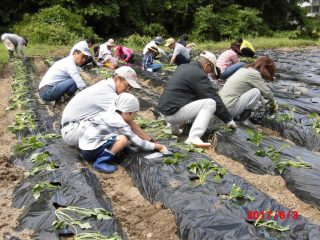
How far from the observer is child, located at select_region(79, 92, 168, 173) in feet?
15.0

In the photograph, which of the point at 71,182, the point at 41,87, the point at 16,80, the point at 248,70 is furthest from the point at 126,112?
the point at 16,80

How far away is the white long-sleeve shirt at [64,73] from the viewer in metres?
7.29

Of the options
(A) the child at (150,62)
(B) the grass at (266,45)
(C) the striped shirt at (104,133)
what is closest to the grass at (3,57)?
(A) the child at (150,62)

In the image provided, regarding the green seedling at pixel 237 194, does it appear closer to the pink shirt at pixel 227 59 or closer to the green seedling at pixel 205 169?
the green seedling at pixel 205 169

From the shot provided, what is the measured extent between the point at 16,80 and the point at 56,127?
4.90m

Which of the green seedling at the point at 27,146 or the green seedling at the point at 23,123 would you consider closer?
the green seedling at the point at 27,146

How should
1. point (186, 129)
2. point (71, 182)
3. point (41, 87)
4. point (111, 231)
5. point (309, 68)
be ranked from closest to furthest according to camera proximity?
point (111, 231)
point (71, 182)
point (186, 129)
point (41, 87)
point (309, 68)

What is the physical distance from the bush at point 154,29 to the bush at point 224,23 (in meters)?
2.01

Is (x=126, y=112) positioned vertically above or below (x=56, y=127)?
above

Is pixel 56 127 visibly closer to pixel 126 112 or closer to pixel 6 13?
pixel 126 112

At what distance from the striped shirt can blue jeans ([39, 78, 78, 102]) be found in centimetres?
301

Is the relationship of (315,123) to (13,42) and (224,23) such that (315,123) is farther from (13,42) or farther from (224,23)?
(224,23)

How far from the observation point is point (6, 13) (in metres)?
23.2

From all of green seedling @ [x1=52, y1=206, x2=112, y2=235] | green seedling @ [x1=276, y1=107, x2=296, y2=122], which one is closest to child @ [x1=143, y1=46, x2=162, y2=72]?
green seedling @ [x1=276, y1=107, x2=296, y2=122]
